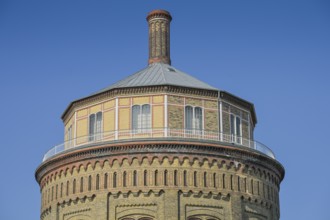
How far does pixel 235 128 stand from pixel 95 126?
29.5 ft

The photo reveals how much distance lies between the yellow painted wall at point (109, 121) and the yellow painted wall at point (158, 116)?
102 inches

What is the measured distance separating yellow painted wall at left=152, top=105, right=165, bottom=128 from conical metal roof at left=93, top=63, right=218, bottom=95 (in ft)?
5.03

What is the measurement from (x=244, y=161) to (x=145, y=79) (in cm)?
855

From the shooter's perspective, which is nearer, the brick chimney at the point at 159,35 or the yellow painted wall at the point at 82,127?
the yellow painted wall at the point at 82,127

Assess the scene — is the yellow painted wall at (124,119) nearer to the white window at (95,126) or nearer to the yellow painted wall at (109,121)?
the yellow painted wall at (109,121)

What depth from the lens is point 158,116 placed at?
46594 millimetres

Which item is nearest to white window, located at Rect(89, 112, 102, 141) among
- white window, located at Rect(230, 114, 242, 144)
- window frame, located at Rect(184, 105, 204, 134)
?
window frame, located at Rect(184, 105, 204, 134)

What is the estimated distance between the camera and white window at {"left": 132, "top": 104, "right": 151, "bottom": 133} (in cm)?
4656

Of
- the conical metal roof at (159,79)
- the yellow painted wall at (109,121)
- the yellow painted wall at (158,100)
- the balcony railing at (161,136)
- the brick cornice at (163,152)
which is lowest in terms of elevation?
the brick cornice at (163,152)

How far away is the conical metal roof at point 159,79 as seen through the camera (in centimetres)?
4817

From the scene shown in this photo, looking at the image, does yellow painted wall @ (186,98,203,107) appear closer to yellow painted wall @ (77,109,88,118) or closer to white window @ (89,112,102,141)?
white window @ (89,112,102,141)

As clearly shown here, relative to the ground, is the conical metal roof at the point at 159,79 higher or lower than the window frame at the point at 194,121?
higher

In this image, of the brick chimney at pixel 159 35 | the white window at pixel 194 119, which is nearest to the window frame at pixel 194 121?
the white window at pixel 194 119

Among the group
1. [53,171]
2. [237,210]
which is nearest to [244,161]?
[237,210]
